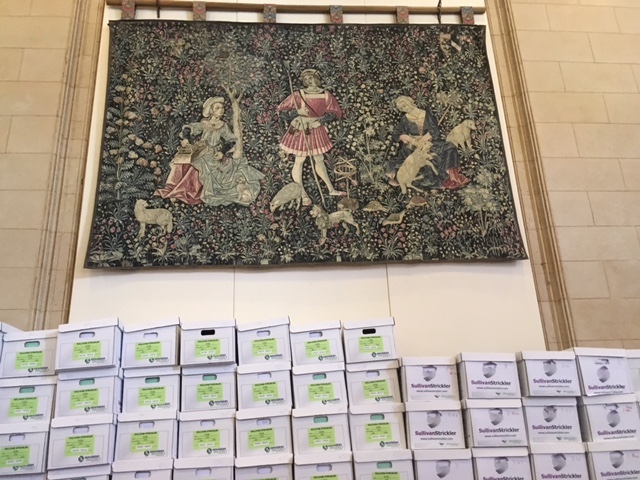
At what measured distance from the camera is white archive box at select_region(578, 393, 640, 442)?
2.72 metres

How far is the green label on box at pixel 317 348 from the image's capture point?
9.20 feet

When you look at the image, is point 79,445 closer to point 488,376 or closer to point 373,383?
point 373,383

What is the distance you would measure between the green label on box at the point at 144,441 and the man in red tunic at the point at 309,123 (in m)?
1.62

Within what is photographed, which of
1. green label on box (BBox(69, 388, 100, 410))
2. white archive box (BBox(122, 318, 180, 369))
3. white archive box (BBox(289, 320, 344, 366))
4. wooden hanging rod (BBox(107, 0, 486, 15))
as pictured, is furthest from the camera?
wooden hanging rod (BBox(107, 0, 486, 15))

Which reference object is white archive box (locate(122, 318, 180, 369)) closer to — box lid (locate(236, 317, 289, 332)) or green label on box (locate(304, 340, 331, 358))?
box lid (locate(236, 317, 289, 332))

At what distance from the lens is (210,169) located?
3.54 meters

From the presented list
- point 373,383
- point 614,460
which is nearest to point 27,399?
point 373,383


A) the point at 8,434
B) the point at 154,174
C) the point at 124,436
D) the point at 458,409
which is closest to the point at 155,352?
the point at 124,436

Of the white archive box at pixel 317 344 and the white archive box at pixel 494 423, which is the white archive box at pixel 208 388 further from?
the white archive box at pixel 494 423

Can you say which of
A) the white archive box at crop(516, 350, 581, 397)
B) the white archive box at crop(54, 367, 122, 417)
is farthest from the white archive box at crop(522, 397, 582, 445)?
the white archive box at crop(54, 367, 122, 417)

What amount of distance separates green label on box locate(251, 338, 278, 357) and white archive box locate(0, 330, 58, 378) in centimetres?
96

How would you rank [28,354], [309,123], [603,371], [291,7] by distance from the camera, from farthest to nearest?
[291,7] → [309,123] → [603,371] → [28,354]

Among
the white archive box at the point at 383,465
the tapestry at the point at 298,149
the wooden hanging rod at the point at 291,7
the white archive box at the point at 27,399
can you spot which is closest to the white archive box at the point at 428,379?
the white archive box at the point at 383,465

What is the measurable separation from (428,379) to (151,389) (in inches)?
52.5
